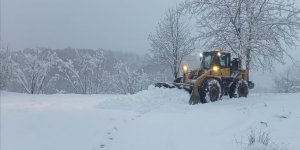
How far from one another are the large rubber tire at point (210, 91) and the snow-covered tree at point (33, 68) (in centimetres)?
3366

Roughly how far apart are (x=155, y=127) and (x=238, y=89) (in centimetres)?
882

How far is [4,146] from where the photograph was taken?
30.1 feet

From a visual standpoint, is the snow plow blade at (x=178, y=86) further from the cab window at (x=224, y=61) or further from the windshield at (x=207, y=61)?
the cab window at (x=224, y=61)

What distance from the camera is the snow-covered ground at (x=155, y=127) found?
9.70 metres

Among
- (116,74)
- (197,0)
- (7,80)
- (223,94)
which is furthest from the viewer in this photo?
(116,74)

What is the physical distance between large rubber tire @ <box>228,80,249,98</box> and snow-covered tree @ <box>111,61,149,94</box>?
36198 millimetres

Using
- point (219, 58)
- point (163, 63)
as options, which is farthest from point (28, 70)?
point (219, 58)

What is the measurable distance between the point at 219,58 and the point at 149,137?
9.72 metres

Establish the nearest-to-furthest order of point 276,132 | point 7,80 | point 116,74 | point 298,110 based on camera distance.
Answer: point 276,132 → point 298,110 → point 7,80 → point 116,74

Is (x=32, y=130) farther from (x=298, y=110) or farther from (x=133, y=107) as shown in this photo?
(x=298, y=110)

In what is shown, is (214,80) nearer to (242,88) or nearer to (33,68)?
(242,88)

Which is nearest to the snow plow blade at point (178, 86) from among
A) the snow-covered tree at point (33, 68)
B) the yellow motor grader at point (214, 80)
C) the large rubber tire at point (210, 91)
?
the yellow motor grader at point (214, 80)

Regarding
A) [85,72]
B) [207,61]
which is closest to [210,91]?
[207,61]

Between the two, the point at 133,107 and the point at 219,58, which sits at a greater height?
the point at 219,58
